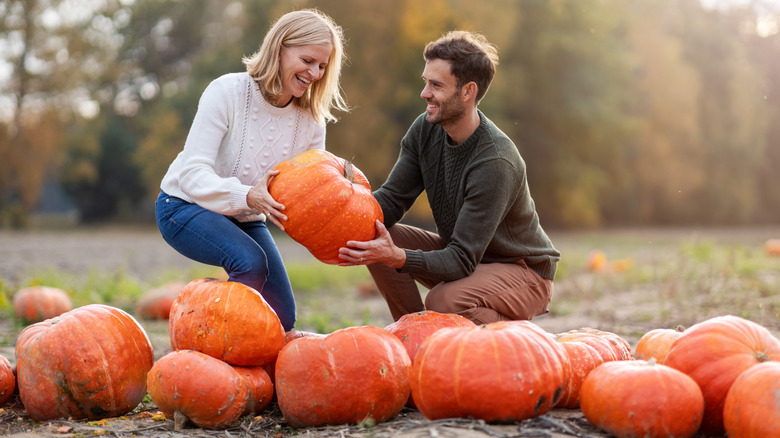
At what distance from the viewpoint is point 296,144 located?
389 cm

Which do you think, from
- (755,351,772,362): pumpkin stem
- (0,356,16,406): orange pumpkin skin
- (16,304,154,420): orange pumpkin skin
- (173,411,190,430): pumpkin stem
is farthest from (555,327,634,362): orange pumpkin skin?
(0,356,16,406): orange pumpkin skin

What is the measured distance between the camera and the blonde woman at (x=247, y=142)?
11.6ft

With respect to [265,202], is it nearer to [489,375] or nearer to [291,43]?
[291,43]

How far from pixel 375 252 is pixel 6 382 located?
71.3 inches

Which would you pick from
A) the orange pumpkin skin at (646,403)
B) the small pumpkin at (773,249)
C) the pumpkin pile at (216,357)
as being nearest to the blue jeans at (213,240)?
the pumpkin pile at (216,357)

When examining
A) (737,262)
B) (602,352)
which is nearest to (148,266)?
(737,262)

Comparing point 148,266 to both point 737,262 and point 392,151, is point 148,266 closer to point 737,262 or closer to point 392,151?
point 737,262

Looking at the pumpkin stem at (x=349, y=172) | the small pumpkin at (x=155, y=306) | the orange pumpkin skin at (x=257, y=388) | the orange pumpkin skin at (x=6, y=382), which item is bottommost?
the small pumpkin at (x=155, y=306)

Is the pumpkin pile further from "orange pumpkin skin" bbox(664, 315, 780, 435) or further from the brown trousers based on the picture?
"orange pumpkin skin" bbox(664, 315, 780, 435)

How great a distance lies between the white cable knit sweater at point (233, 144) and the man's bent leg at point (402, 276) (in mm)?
764

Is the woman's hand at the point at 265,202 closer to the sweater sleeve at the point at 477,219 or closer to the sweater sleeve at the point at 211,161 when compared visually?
the sweater sleeve at the point at 211,161

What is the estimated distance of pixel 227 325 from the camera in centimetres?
320

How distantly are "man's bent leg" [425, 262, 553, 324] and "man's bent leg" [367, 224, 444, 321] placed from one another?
36 cm

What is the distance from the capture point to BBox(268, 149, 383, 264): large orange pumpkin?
341cm
